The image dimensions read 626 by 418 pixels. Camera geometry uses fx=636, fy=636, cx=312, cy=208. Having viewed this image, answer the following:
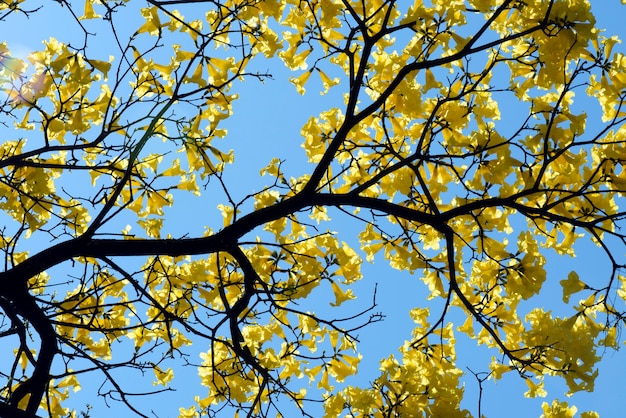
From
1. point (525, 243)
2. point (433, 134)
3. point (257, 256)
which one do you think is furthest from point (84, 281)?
point (525, 243)

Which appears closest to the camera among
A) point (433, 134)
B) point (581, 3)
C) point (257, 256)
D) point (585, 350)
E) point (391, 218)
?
point (581, 3)

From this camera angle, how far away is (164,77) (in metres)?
4.66

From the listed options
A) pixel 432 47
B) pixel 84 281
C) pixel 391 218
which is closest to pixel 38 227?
pixel 84 281

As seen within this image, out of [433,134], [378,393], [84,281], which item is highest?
[433,134]

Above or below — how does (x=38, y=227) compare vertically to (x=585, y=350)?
above

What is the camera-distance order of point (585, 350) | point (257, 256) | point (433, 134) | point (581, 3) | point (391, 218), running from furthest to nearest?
point (391, 218) < point (257, 256) < point (585, 350) < point (433, 134) < point (581, 3)

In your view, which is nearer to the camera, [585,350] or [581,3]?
[581,3]

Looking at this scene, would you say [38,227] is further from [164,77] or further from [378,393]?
[378,393]

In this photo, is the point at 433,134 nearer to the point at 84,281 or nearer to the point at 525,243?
the point at 525,243

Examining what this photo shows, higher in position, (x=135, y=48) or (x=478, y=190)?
(x=135, y=48)

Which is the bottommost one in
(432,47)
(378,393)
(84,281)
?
(378,393)

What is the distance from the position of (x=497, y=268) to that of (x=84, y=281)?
9.48 feet

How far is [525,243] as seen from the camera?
4480 mm

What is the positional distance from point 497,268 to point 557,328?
0.58 meters
